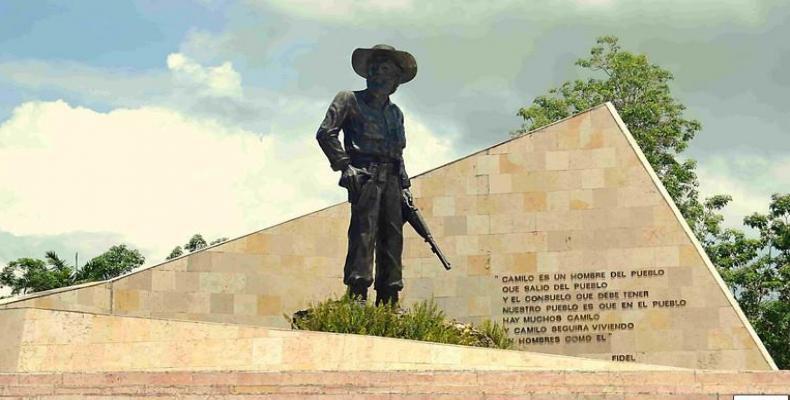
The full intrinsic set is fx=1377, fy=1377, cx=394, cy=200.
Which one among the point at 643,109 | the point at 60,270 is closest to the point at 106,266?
the point at 60,270

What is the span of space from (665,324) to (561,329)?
1.52 m

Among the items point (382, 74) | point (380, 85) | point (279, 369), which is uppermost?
point (382, 74)

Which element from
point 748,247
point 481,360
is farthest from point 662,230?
point 748,247

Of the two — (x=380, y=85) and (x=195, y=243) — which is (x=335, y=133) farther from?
(x=195, y=243)

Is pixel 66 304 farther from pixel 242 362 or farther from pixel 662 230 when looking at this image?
pixel 662 230

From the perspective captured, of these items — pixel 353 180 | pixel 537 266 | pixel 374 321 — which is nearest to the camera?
pixel 374 321

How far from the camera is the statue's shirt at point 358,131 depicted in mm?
16094

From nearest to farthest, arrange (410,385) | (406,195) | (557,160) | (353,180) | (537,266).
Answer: (410,385), (353,180), (406,195), (537,266), (557,160)

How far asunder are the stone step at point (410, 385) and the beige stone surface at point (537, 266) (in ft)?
22.5

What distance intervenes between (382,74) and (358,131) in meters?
0.78

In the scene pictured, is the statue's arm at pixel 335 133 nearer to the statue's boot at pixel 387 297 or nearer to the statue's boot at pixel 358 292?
the statue's boot at pixel 358 292

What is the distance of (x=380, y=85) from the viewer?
16516 mm

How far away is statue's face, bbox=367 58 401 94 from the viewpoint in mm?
16484

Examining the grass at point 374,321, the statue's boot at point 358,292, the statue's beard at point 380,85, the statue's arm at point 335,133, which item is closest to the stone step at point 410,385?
the grass at point 374,321
